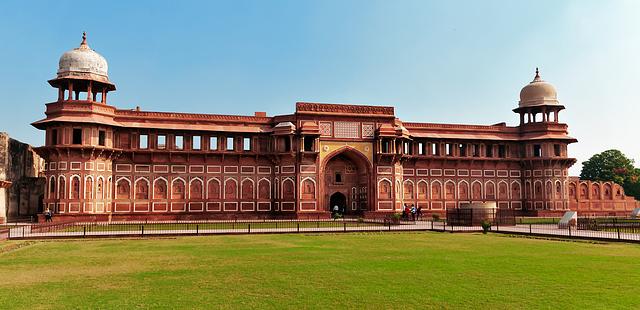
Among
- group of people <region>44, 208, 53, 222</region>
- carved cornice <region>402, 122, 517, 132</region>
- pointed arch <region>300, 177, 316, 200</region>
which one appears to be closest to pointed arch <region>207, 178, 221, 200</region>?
pointed arch <region>300, 177, 316, 200</region>

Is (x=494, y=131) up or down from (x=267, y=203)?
up

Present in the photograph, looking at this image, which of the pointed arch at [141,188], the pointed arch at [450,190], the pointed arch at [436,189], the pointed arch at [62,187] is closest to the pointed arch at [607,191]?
the pointed arch at [450,190]

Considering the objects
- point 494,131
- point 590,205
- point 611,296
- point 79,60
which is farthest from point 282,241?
point 590,205

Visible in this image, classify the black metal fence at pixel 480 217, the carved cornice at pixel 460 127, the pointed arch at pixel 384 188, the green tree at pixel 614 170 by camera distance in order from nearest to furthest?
1. the black metal fence at pixel 480 217
2. the pointed arch at pixel 384 188
3. the carved cornice at pixel 460 127
4. the green tree at pixel 614 170

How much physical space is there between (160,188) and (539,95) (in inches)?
1239

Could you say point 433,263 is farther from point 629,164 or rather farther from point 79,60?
point 629,164

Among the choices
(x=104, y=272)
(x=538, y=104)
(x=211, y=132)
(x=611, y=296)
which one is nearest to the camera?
(x=611, y=296)

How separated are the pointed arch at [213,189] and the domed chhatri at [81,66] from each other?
984 cm

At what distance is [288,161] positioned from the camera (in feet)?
126

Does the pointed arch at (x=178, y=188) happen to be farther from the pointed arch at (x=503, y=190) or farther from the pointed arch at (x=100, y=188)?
the pointed arch at (x=503, y=190)

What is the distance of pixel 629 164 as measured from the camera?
65.0 m

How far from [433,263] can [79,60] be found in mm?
30362

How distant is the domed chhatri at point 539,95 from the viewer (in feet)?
143

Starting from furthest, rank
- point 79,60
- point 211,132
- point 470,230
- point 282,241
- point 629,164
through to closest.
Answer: point 629,164
point 211,132
point 79,60
point 470,230
point 282,241
